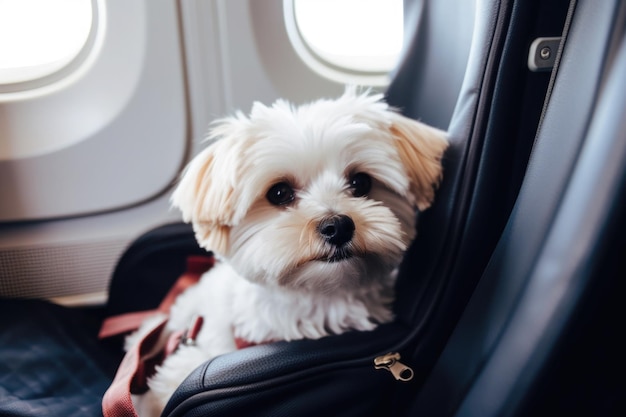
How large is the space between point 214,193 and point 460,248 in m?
0.40

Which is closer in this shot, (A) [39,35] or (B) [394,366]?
(B) [394,366]

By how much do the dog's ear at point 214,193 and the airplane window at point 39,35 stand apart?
0.60m

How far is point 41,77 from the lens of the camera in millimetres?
1262

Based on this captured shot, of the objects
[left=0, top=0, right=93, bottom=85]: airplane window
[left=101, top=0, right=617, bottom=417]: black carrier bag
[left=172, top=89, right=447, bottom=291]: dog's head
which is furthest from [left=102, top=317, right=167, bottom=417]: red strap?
[left=0, top=0, right=93, bottom=85]: airplane window

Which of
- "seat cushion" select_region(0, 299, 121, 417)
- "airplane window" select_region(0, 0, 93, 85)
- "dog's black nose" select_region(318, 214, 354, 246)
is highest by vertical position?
"airplane window" select_region(0, 0, 93, 85)

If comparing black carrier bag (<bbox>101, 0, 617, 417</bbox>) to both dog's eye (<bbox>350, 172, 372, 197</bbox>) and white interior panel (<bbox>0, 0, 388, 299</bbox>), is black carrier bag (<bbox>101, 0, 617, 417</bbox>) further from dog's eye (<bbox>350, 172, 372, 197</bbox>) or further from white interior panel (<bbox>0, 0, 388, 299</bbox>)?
white interior panel (<bbox>0, 0, 388, 299</bbox>)

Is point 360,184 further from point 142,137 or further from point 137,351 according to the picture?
point 142,137

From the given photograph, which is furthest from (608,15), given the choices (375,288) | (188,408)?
(188,408)

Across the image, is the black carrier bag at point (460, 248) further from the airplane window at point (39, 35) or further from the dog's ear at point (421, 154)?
the airplane window at point (39, 35)

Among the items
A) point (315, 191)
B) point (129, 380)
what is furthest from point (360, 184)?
point (129, 380)

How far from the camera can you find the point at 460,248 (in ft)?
2.53

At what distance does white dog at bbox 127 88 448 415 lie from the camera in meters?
0.81

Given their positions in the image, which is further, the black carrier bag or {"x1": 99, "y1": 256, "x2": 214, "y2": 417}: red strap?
{"x1": 99, "y1": 256, "x2": 214, "y2": 417}: red strap

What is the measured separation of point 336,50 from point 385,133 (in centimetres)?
52
